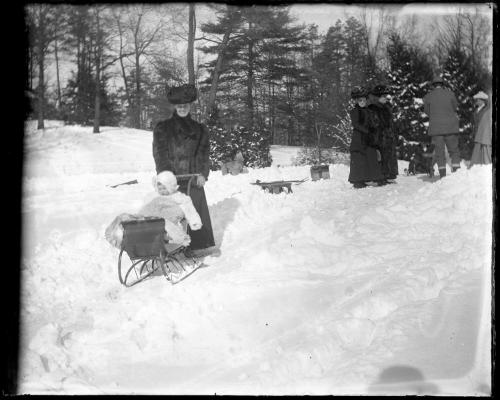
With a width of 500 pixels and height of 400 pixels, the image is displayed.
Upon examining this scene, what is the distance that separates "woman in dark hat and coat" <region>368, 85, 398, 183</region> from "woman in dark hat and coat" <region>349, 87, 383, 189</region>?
0.25 m

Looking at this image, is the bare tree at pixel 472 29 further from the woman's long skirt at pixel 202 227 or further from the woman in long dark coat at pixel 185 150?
the woman's long skirt at pixel 202 227

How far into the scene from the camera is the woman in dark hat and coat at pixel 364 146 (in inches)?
421

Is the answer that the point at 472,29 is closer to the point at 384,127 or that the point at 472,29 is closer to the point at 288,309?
the point at 288,309

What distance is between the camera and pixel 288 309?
4.20 m

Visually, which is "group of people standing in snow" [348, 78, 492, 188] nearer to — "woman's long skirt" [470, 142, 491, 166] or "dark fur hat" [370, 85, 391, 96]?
"dark fur hat" [370, 85, 391, 96]

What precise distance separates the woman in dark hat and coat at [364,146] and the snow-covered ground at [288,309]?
278cm

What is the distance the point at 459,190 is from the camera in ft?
23.9

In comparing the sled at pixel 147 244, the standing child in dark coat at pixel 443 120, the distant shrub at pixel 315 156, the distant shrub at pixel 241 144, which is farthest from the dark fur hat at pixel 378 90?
the distant shrub at pixel 315 156

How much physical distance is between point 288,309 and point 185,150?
293cm

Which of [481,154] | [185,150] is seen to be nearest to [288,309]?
[185,150]

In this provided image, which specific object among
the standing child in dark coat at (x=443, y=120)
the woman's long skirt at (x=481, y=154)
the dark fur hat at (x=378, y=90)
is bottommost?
the woman's long skirt at (x=481, y=154)

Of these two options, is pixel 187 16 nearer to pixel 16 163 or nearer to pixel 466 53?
pixel 16 163

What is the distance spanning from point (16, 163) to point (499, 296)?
3869 mm

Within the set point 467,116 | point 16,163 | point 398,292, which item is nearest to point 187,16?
point 16,163
